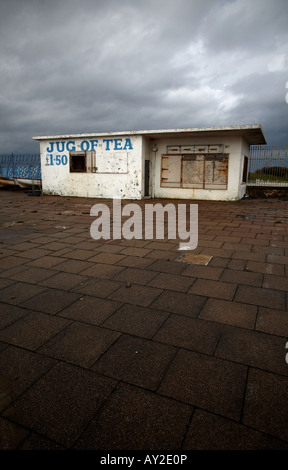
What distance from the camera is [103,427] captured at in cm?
148

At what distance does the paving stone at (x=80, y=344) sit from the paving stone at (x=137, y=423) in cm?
42

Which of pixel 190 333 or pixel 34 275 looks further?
pixel 34 275

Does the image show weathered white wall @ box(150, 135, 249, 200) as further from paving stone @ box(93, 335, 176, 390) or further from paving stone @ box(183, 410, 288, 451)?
paving stone @ box(183, 410, 288, 451)

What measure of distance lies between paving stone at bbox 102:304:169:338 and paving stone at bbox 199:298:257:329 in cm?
42

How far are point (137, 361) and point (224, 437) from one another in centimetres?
75

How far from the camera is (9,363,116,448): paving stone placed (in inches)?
58.0

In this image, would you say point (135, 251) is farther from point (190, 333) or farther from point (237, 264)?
Answer: point (190, 333)

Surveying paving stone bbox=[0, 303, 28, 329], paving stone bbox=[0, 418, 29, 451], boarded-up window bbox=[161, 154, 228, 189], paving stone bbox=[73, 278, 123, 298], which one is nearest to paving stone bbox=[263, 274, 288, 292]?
paving stone bbox=[73, 278, 123, 298]

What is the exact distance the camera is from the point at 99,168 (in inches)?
594

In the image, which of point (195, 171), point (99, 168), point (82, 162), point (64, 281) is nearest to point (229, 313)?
point (64, 281)

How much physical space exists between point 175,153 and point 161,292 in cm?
1231

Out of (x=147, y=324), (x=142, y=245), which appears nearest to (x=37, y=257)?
(x=142, y=245)

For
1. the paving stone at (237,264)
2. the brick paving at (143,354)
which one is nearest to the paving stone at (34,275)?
the brick paving at (143,354)
